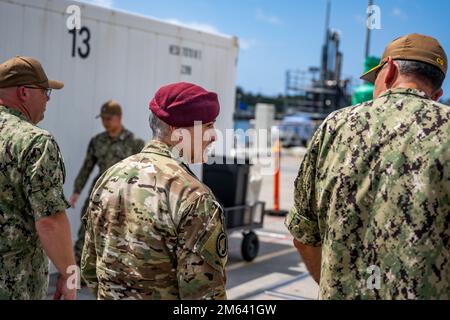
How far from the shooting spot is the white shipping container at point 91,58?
5773 millimetres

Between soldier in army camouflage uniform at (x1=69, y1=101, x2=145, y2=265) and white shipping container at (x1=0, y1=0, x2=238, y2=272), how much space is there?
10.0 inches

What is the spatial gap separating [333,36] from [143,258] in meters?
21.9

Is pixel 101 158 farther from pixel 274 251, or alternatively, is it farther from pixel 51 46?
pixel 274 251

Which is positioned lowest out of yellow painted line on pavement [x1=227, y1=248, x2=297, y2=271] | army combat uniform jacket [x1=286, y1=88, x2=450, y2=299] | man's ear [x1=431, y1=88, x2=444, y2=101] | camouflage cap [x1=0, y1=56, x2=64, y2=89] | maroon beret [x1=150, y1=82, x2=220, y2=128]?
yellow painted line on pavement [x1=227, y1=248, x2=297, y2=271]

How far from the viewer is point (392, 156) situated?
205 cm

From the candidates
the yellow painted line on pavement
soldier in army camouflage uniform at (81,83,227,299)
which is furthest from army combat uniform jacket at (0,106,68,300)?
the yellow painted line on pavement

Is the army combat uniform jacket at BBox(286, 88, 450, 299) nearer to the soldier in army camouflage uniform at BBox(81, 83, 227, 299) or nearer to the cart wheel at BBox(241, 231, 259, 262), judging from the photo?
the soldier in army camouflage uniform at BBox(81, 83, 227, 299)

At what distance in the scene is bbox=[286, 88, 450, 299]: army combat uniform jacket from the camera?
6.57ft

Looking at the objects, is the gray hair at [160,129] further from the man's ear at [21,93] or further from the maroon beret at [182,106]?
the man's ear at [21,93]

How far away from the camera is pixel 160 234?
6.88ft

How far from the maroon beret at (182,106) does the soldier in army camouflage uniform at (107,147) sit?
389cm

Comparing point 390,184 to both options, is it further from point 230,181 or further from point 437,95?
point 230,181

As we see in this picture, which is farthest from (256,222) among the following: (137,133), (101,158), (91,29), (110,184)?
(110,184)

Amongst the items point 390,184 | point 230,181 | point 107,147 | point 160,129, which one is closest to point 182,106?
point 160,129
